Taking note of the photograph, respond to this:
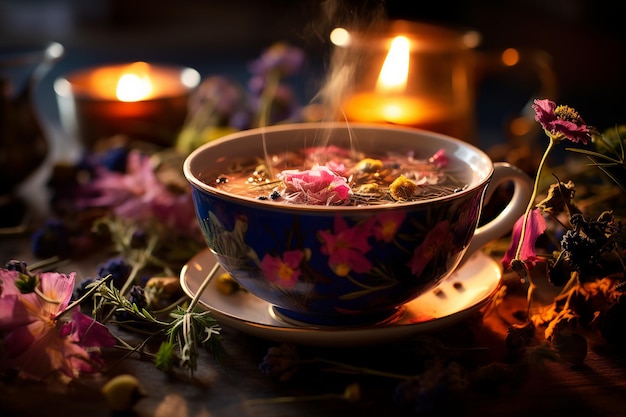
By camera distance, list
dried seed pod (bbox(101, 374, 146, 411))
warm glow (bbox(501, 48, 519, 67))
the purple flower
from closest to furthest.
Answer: dried seed pod (bbox(101, 374, 146, 411))
warm glow (bbox(501, 48, 519, 67))
the purple flower

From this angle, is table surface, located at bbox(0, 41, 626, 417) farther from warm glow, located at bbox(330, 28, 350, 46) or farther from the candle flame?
the candle flame

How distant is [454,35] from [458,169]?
0.62 meters

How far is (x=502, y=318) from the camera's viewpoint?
0.88 m

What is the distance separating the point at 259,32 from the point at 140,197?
2324mm

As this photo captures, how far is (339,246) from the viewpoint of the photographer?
72cm

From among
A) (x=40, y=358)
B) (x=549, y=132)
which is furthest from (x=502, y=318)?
(x=40, y=358)

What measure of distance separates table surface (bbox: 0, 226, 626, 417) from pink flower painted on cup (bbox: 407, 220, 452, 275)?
0.08 metres

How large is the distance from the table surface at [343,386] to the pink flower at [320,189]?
16 centimetres

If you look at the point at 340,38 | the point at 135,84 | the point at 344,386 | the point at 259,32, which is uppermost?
the point at 340,38

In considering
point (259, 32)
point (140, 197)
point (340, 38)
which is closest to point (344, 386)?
point (140, 197)

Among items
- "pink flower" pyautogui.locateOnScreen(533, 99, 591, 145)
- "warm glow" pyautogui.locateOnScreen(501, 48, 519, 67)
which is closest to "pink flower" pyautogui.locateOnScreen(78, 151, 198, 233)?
"pink flower" pyautogui.locateOnScreen(533, 99, 591, 145)

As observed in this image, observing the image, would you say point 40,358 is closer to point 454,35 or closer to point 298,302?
point 298,302

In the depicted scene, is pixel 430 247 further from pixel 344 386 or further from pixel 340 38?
pixel 340 38

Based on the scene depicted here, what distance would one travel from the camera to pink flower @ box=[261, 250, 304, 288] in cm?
73
